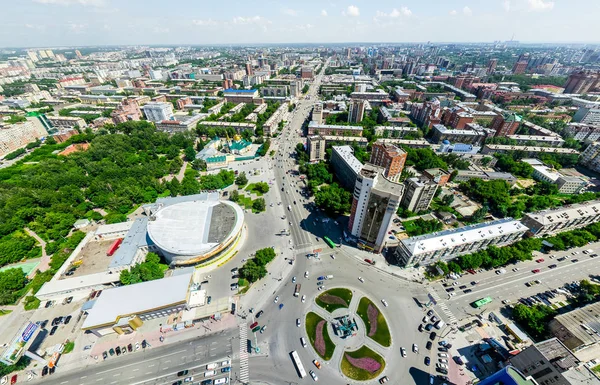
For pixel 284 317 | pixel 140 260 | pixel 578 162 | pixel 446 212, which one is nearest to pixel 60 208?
pixel 140 260

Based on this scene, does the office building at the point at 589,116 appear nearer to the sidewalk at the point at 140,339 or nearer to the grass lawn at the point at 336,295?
the grass lawn at the point at 336,295

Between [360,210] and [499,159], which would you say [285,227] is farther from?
[499,159]

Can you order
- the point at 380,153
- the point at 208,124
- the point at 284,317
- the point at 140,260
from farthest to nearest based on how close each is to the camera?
the point at 208,124, the point at 380,153, the point at 140,260, the point at 284,317

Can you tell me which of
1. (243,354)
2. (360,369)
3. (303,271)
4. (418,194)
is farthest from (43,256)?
(418,194)

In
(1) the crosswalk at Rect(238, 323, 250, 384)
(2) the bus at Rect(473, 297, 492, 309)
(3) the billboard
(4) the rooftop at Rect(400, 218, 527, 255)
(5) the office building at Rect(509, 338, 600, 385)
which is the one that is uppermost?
(5) the office building at Rect(509, 338, 600, 385)

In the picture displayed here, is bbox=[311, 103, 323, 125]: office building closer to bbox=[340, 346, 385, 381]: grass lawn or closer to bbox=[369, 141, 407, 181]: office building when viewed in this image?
bbox=[369, 141, 407, 181]: office building

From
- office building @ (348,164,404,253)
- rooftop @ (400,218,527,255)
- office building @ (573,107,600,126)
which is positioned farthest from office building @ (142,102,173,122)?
office building @ (573,107,600,126)
